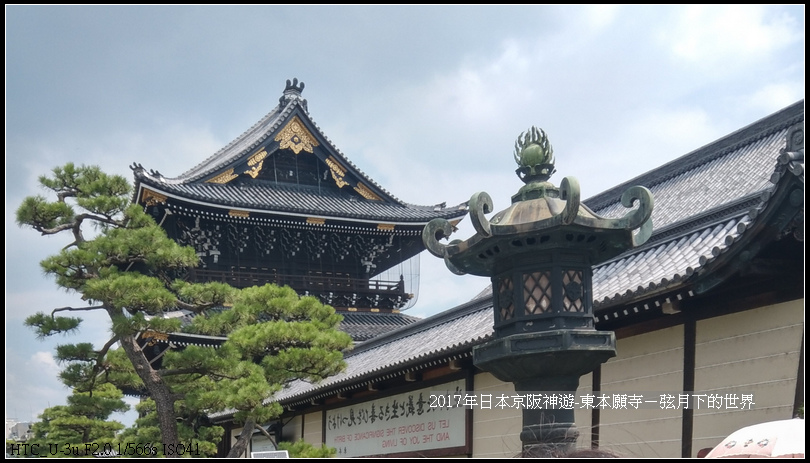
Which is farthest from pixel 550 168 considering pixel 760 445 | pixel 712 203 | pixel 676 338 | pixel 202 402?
pixel 202 402

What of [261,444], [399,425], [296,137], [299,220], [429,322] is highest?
[296,137]

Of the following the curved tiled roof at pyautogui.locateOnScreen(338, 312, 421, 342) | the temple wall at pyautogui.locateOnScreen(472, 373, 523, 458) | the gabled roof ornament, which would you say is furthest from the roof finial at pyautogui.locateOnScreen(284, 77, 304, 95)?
the temple wall at pyautogui.locateOnScreen(472, 373, 523, 458)

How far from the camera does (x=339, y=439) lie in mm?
17672

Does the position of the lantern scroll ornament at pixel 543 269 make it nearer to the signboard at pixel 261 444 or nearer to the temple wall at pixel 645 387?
the temple wall at pixel 645 387

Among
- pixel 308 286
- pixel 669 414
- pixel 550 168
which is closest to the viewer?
pixel 550 168

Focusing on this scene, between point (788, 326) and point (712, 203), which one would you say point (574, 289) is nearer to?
point (788, 326)

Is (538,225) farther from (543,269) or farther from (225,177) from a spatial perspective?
(225,177)

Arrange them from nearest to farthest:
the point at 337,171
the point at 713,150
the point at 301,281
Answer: the point at 713,150 < the point at 301,281 < the point at 337,171

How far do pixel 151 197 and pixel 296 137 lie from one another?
5253mm

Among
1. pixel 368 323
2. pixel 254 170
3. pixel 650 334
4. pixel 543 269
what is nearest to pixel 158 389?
pixel 650 334

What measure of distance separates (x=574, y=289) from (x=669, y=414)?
353 centimetres

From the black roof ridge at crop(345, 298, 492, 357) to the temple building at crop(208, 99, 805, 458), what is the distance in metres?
0.04

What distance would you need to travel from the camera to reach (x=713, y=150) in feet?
52.1

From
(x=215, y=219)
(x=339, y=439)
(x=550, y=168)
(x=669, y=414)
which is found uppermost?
(x=215, y=219)
